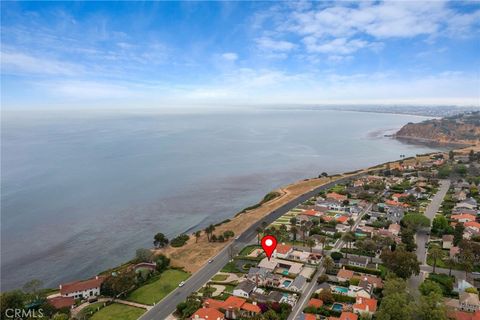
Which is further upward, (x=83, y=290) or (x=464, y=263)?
(x=464, y=263)

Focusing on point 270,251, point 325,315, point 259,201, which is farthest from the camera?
point 259,201

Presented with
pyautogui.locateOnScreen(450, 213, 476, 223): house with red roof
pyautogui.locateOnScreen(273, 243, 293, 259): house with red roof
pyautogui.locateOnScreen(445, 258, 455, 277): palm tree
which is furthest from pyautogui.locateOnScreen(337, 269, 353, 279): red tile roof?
pyautogui.locateOnScreen(450, 213, 476, 223): house with red roof

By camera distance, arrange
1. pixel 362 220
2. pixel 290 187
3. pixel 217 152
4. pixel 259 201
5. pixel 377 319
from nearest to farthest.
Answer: pixel 377 319 < pixel 362 220 < pixel 259 201 < pixel 290 187 < pixel 217 152

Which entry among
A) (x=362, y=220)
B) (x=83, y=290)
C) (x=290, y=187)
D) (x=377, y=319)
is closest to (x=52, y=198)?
(x=83, y=290)

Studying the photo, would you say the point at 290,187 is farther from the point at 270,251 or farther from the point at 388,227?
the point at 270,251

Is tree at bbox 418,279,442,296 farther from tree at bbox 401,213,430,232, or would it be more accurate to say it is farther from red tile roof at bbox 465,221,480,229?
red tile roof at bbox 465,221,480,229

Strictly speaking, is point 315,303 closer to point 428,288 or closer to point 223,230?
point 428,288

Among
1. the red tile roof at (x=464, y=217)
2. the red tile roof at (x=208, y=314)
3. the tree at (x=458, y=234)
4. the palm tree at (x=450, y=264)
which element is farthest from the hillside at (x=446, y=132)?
the red tile roof at (x=208, y=314)
